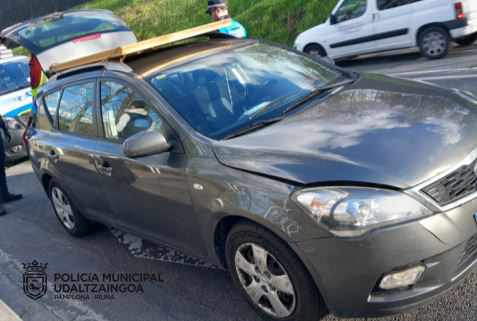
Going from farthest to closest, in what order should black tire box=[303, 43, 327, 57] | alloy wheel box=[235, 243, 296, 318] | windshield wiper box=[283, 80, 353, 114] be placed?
black tire box=[303, 43, 327, 57] → windshield wiper box=[283, 80, 353, 114] → alloy wheel box=[235, 243, 296, 318]

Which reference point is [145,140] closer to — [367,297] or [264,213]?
[264,213]

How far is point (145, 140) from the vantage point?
329cm

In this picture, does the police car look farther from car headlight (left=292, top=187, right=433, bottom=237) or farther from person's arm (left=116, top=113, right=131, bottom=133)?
car headlight (left=292, top=187, right=433, bottom=237)

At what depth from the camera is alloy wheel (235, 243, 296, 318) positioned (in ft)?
9.60

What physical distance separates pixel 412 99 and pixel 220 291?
1861 millimetres

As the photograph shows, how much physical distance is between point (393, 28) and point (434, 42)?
947 mm

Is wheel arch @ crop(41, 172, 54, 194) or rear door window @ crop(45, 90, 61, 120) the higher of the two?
rear door window @ crop(45, 90, 61, 120)

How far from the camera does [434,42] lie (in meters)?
9.95

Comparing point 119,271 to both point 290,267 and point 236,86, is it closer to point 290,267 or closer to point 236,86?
point 236,86

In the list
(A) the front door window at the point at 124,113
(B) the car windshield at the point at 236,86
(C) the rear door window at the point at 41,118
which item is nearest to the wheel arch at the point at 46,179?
(C) the rear door window at the point at 41,118

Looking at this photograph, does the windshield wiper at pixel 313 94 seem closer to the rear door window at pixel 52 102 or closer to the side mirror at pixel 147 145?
the side mirror at pixel 147 145

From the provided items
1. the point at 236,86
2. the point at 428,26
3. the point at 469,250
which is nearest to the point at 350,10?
the point at 428,26

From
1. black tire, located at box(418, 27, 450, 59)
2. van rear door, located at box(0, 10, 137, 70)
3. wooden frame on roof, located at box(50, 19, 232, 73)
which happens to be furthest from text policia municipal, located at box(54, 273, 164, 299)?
black tire, located at box(418, 27, 450, 59)

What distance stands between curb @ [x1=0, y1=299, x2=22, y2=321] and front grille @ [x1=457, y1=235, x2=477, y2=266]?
118 inches
